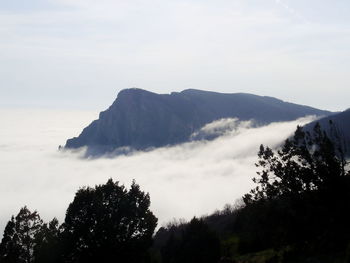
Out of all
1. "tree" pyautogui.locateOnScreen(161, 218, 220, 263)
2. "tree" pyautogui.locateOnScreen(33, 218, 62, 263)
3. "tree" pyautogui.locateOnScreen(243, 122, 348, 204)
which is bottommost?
"tree" pyautogui.locateOnScreen(161, 218, 220, 263)

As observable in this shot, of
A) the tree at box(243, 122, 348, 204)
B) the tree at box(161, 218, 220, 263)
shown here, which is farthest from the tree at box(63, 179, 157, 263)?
the tree at box(243, 122, 348, 204)

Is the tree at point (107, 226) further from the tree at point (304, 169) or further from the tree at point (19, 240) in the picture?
the tree at point (304, 169)

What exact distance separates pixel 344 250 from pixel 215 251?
87.8 ft

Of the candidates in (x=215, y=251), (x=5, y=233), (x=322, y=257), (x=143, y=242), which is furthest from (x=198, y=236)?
(x=322, y=257)

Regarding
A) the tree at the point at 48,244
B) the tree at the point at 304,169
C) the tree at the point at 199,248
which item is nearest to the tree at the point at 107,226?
the tree at the point at 48,244

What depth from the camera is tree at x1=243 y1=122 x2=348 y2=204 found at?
75.7ft

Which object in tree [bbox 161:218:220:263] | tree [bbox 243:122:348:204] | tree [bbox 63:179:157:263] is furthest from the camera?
tree [bbox 161:218:220:263]

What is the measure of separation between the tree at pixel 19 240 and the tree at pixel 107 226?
4.09m

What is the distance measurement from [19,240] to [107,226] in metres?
9.56

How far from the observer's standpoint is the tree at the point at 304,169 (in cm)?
2306

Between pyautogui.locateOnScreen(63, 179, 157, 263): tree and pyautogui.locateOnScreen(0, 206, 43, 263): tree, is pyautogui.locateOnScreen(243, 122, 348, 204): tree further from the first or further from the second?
pyautogui.locateOnScreen(0, 206, 43, 263): tree

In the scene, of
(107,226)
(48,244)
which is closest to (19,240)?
(48,244)

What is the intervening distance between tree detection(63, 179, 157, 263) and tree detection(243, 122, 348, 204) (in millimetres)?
16853

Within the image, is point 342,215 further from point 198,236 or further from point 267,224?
point 198,236
